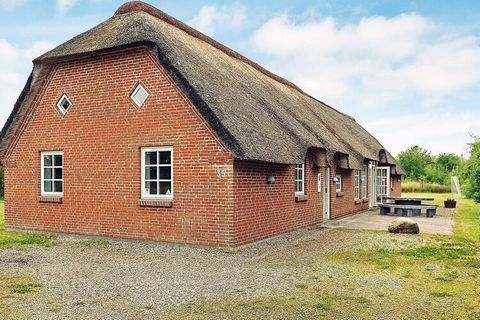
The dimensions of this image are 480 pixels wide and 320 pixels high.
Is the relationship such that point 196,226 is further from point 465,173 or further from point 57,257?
point 465,173

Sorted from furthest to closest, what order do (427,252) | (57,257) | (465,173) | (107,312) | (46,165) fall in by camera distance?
(465,173) → (46,165) → (427,252) → (57,257) → (107,312)

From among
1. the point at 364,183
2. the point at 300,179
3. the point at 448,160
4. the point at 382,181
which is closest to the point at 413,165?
the point at 448,160

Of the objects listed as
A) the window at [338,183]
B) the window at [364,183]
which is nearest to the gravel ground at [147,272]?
the window at [338,183]

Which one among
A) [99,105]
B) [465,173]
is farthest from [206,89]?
[465,173]

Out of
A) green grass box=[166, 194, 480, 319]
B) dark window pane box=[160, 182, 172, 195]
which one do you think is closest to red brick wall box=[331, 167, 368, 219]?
green grass box=[166, 194, 480, 319]

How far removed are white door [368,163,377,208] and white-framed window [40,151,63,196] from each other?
16448mm

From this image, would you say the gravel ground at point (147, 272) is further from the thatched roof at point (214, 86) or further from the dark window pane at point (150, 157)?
the thatched roof at point (214, 86)

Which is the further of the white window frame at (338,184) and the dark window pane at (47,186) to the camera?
the white window frame at (338,184)

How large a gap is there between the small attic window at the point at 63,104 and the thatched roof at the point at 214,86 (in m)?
1.11

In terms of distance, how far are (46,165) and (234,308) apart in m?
9.68

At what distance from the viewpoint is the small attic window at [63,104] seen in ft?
44.1

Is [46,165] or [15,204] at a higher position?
[46,165]

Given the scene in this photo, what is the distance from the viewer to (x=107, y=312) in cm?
618

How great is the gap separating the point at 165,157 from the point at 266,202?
302 cm
